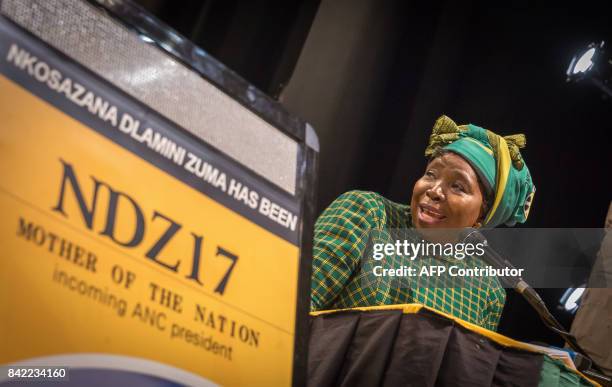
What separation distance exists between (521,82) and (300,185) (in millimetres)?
2437

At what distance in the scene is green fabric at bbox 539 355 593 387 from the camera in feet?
4.30

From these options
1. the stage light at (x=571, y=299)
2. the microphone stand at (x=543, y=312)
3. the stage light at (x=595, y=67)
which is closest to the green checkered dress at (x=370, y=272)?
the microphone stand at (x=543, y=312)

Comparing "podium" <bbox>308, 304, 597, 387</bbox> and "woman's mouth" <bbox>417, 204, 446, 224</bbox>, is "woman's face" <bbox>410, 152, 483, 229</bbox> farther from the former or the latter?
"podium" <bbox>308, 304, 597, 387</bbox>

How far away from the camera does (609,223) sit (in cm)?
270

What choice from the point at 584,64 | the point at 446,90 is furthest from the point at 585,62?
the point at 446,90

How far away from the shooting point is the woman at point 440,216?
167 centimetres

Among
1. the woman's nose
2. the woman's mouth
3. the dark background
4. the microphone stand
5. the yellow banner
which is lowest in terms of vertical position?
the yellow banner

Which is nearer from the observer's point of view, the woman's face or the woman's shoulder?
the woman's shoulder

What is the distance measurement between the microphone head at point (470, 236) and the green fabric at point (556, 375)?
42cm

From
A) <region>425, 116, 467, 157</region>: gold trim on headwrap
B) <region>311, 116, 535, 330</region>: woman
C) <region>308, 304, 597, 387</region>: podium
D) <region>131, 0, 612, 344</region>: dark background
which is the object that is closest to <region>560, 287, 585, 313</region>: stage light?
<region>131, 0, 612, 344</region>: dark background

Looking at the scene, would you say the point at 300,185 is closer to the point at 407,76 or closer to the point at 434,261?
the point at 434,261

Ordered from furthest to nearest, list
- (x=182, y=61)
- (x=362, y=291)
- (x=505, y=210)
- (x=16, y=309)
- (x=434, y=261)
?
1. (x=505, y=210)
2. (x=434, y=261)
3. (x=362, y=291)
4. (x=182, y=61)
5. (x=16, y=309)

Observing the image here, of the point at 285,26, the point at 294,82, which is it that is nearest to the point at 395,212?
the point at 294,82

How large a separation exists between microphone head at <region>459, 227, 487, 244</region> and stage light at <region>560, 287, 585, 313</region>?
3.19 ft
